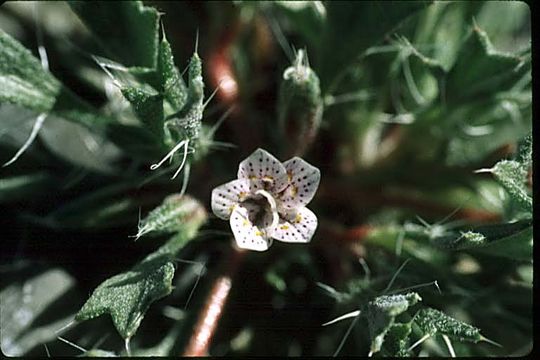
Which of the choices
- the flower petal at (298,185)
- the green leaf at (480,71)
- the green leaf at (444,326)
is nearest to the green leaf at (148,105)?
the flower petal at (298,185)

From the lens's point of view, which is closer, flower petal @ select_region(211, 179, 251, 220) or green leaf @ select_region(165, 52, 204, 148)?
green leaf @ select_region(165, 52, 204, 148)

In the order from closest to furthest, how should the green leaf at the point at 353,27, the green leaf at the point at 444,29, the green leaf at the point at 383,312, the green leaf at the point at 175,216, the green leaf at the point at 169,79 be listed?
1. the green leaf at the point at 383,312
2. the green leaf at the point at 169,79
3. the green leaf at the point at 175,216
4. the green leaf at the point at 353,27
5. the green leaf at the point at 444,29

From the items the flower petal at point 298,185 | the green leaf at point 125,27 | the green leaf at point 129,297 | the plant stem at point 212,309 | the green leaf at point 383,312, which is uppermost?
the green leaf at point 125,27

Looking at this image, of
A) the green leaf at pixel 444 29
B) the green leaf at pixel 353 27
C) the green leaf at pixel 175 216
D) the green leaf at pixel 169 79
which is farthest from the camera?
the green leaf at pixel 444 29

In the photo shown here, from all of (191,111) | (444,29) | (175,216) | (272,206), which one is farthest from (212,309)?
(444,29)

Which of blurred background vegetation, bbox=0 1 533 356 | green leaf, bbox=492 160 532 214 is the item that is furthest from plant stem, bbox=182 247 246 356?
green leaf, bbox=492 160 532 214

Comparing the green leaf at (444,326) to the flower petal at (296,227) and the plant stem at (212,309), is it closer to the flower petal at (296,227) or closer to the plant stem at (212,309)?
the flower petal at (296,227)

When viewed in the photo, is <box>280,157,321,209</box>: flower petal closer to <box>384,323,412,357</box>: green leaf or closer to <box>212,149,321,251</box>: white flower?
<box>212,149,321,251</box>: white flower
